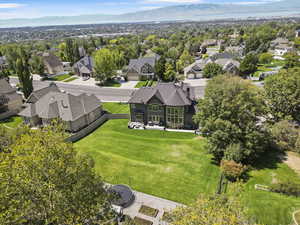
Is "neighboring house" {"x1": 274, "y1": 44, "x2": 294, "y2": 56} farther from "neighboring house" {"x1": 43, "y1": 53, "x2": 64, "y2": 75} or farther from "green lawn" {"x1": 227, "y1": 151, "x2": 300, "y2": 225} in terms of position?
"neighboring house" {"x1": 43, "y1": 53, "x2": 64, "y2": 75}

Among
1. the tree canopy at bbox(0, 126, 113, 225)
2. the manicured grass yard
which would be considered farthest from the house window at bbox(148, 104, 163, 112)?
the tree canopy at bbox(0, 126, 113, 225)

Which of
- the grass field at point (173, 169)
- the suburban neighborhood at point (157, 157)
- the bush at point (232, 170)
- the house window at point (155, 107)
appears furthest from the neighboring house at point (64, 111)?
the bush at point (232, 170)

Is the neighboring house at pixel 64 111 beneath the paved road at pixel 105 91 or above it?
above

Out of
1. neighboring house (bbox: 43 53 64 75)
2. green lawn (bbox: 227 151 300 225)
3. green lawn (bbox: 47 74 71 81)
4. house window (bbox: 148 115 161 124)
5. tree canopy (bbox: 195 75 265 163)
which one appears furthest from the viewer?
neighboring house (bbox: 43 53 64 75)

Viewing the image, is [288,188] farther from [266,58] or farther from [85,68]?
[266,58]

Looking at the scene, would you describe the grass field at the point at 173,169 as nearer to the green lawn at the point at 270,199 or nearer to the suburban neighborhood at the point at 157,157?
the green lawn at the point at 270,199

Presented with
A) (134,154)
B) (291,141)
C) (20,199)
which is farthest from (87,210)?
(291,141)

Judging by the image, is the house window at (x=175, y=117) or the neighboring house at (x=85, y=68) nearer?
the house window at (x=175, y=117)
